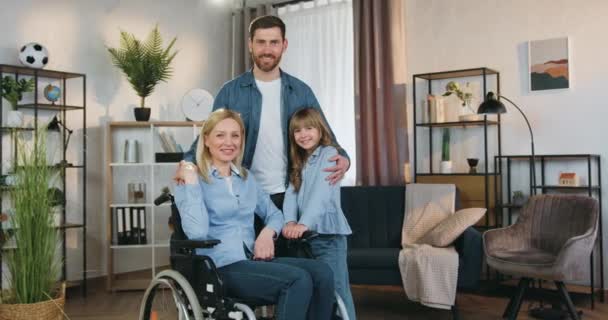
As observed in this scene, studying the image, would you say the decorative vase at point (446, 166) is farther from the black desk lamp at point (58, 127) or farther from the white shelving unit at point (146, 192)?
the black desk lamp at point (58, 127)

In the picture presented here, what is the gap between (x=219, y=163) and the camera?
2.55 m

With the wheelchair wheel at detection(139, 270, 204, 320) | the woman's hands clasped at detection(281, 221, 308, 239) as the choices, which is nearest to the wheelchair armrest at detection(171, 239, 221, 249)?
the wheelchair wheel at detection(139, 270, 204, 320)

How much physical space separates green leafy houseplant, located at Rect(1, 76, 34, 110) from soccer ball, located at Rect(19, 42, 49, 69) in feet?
0.41

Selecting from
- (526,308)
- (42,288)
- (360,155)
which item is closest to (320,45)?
(360,155)

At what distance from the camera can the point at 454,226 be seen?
4.18m

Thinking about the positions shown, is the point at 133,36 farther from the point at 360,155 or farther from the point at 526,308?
the point at 526,308

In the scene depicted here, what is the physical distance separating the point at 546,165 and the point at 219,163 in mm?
3257

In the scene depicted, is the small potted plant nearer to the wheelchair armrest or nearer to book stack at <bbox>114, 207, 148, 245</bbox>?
book stack at <bbox>114, 207, 148, 245</bbox>

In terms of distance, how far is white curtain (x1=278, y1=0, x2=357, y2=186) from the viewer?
19.6 feet

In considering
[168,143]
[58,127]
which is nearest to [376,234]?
[168,143]

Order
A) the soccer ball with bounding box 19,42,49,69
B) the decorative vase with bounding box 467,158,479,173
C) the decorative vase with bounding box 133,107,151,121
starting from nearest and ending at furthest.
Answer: the soccer ball with bounding box 19,42,49,69 < the decorative vase with bounding box 467,158,479,173 < the decorative vase with bounding box 133,107,151,121

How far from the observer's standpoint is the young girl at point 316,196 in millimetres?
2625

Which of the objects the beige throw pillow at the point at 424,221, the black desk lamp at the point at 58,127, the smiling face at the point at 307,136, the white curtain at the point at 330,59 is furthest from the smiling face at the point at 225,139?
the white curtain at the point at 330,59

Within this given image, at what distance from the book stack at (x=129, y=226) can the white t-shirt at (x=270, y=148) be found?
284 cm
